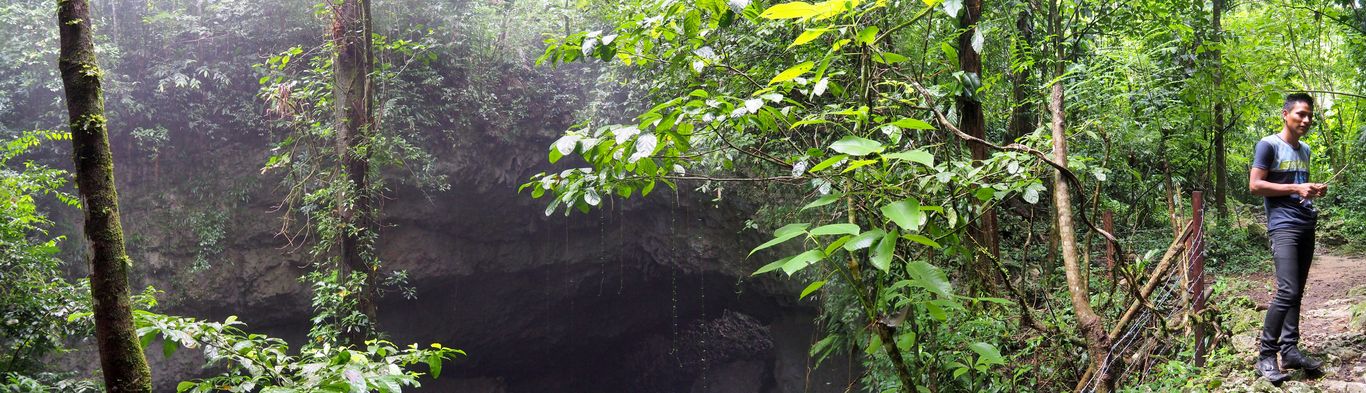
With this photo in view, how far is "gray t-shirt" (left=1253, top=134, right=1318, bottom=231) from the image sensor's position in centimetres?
256

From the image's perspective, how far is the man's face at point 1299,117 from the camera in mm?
2553

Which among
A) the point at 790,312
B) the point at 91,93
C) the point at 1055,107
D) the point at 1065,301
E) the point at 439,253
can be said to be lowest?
the point at 790,312

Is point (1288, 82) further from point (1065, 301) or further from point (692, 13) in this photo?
point (692, 13)

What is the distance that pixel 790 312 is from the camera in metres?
10.2

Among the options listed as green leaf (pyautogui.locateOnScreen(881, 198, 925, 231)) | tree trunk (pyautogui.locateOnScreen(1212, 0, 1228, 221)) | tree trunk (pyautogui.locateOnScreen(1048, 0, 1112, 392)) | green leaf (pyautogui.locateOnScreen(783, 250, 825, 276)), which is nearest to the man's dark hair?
tree trunk (pyautogui.locateOnScreen(1048, 0, 1112, 392))

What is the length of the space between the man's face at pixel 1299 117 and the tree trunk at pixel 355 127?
5.02 meters

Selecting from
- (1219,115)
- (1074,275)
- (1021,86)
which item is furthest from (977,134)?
(1219,115)

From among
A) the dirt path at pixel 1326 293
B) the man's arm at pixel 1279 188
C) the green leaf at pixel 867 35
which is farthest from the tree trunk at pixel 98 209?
the dirt path at pixel 1326 293

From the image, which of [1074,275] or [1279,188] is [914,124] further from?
[1279,188]

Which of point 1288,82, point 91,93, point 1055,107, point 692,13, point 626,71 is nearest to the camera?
point 692,13

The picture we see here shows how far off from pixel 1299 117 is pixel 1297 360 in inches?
34.2

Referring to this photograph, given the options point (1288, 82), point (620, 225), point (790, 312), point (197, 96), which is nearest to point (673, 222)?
point (620, 225)

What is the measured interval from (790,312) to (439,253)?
15.3ft

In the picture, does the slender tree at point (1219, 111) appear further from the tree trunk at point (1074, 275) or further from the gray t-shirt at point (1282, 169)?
the tree trunk at point (1074, 275)
